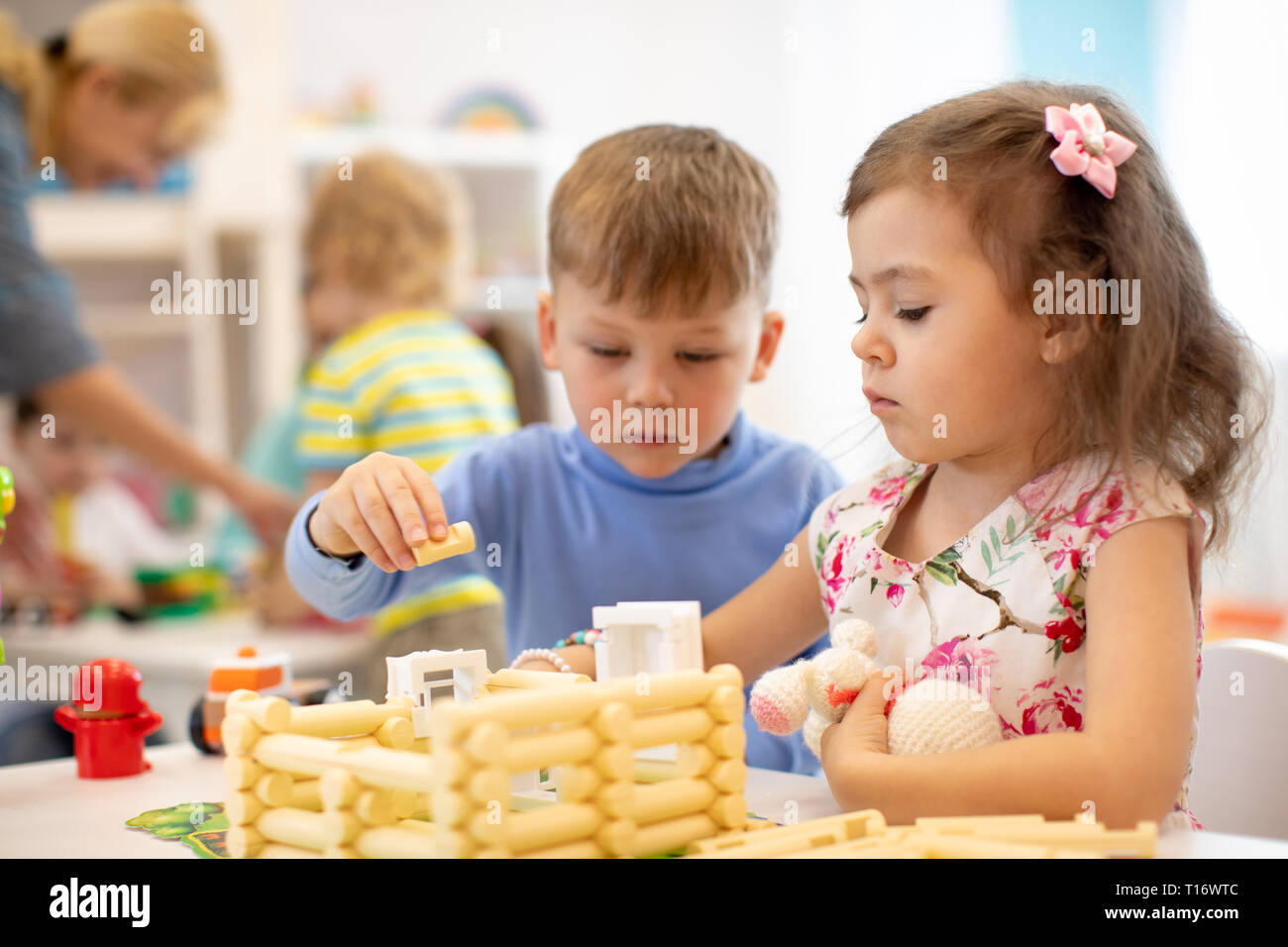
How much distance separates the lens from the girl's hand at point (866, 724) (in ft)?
2.61

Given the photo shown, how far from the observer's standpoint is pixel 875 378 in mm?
890

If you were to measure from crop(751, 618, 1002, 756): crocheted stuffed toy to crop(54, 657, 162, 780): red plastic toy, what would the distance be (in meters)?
0.50

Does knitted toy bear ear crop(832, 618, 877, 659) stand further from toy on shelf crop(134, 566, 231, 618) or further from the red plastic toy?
toy on shelf crop(134, 566, 231, 618)

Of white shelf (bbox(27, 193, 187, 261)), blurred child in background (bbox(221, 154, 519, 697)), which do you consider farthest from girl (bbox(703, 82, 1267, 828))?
white shelf (bbox(27, 193, 187, 261))

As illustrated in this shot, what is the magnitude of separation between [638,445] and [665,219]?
0.71 ft

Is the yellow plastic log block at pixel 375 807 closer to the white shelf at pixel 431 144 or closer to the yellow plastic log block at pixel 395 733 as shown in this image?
the yellow plastic log block at pixel 395 733

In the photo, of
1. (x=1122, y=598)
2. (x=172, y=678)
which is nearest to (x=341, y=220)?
(x=172, y=678)

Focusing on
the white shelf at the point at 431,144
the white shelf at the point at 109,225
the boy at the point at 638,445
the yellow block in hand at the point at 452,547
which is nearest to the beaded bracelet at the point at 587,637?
the boy at the point at 638,445

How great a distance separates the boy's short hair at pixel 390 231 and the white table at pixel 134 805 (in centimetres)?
128

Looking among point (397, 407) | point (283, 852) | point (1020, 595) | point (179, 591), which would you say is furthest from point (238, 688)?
point (179, 591)

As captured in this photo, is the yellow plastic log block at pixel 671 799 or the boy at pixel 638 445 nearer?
the yellow plastic log block at pixel 671 799

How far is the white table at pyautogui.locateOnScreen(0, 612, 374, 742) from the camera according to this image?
2.05m
